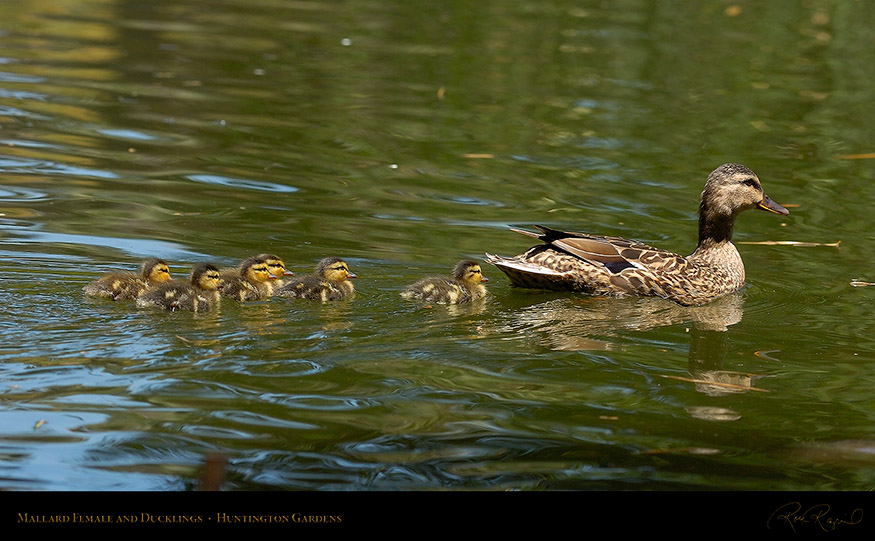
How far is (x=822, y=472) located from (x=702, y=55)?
12998mm

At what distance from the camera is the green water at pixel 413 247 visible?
4.73m

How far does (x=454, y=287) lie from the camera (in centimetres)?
668

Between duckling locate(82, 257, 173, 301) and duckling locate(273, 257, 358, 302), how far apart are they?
0.68 metres

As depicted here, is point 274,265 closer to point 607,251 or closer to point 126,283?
point 126,283

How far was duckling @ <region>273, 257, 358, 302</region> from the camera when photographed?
21.5ft

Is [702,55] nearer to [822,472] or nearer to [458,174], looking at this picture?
[458,174]

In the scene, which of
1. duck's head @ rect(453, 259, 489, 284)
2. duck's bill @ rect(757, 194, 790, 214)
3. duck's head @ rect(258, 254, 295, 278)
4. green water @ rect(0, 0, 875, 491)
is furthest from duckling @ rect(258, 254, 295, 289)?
duck's bill @ rect(757, 194, 790, 214)

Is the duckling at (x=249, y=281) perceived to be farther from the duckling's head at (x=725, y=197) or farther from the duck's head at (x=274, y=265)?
the duckling's head at (x=725, y=197)

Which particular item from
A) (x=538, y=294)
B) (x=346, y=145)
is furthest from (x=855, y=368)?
(x=346, y=145)

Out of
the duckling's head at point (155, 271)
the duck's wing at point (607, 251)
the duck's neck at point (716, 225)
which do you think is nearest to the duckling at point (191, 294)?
the duckling's head at point (155, 271)
